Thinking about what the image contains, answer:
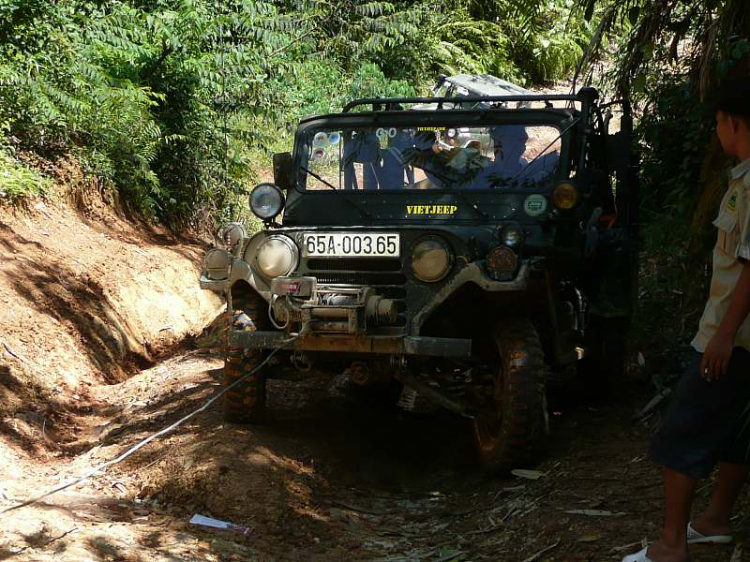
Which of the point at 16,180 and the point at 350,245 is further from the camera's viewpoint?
the point at 16,180

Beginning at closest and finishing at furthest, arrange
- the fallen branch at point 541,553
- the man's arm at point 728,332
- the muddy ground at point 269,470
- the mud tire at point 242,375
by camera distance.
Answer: the man's arm at point 728,332, the fallen branch at point 541,553, the muddy ground at point 269,470, the mud tire at point 242,375

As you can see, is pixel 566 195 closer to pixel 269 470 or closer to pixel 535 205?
pixel 535 205

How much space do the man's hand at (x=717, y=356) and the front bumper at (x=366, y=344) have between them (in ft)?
7.14

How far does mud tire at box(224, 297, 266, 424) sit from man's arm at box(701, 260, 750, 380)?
331cm

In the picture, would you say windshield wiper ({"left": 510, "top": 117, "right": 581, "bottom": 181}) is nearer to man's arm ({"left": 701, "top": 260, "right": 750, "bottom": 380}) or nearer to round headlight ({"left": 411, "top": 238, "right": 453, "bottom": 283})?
round headlight ({"left": 411, "top": 238, "right": 453, "bottom": 283})

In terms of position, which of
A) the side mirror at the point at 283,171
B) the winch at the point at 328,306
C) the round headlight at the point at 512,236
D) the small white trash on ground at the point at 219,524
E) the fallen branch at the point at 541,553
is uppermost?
the side mirror at the point at 283,171

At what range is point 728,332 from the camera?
10.7 ft

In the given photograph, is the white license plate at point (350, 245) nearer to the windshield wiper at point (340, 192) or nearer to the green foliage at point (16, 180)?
the windshield wiper at point (340, 192)

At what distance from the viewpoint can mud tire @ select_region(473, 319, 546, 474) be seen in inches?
216

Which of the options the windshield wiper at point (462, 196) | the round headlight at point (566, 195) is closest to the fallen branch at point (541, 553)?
the round headlight at point (566, 195)

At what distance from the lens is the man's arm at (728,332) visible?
324cm

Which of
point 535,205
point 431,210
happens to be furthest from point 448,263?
point 535,205

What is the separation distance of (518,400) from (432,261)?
95 cm

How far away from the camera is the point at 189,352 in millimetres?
9781
